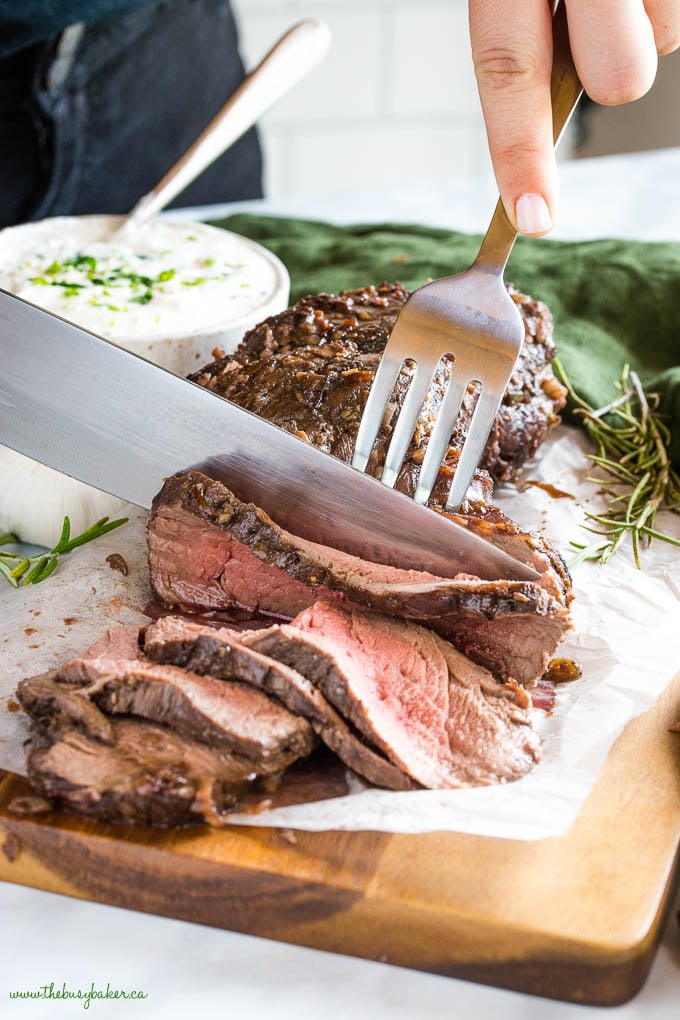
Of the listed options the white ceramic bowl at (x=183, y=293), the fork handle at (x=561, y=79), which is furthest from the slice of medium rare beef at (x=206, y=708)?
the white ceramic bowl at (x=183, y=293)

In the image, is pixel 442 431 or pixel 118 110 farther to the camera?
pixel 118 110

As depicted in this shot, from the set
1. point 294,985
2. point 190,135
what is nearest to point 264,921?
point 294,985

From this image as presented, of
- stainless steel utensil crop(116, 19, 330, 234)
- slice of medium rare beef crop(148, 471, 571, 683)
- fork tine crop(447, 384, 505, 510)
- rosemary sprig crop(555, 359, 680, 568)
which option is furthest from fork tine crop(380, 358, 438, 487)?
stainless steel utensil crop(116, 19, 330, 234)

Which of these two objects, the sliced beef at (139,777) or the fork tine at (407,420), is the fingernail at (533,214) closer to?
the fork tine at (407,420)

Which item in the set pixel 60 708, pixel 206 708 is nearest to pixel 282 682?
pixel 206 708

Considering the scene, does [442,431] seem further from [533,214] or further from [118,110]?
[118,110]
